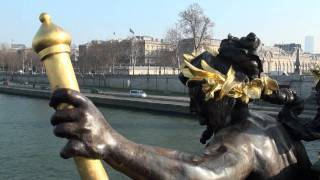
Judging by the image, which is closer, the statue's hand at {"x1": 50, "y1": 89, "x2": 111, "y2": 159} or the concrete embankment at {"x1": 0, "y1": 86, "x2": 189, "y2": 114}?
the statue's hand at {"x1": 50, "y1": 89, "x2": 111, "y2": 159}

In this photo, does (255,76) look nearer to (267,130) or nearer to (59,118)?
(267,130)

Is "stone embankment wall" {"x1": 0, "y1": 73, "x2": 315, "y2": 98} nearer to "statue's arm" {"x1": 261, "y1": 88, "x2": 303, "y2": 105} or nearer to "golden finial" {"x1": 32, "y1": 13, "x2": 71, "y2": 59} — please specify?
"statue's arm" {"x1": 261, "y1": 88, "x2": 303, "y2": 105}

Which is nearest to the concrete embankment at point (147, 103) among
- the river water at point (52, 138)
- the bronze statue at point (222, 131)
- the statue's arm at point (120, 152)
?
the river water at point (52, 138)

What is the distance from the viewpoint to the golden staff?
1.35 metres

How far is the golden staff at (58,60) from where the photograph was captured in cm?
135

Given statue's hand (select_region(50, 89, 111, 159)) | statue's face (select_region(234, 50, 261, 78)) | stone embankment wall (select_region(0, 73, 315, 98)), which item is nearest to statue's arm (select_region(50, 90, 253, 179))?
statue's hand (select_region(50, 89, 111, 159))

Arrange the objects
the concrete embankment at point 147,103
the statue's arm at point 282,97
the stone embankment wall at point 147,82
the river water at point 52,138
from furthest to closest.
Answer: the stone embankment wall at point 147,82, the concrete embankment at point 147,103, the river water at point 52,138, the statue's arm at point 282,97

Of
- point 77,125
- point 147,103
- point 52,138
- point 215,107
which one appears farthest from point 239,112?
point 147,103

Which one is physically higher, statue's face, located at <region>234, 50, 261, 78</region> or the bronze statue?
statue's face, located at <region>234, 50, 261, 78</region>

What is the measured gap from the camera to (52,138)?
21.4m

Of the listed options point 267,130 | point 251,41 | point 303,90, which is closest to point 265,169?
point 267,130

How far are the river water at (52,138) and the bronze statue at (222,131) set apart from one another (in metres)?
11.1

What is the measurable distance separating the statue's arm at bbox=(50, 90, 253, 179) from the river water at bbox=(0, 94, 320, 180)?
1170 cm

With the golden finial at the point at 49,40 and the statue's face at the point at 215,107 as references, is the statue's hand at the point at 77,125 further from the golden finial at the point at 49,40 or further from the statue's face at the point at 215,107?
the statue's face at the point at 215,107
